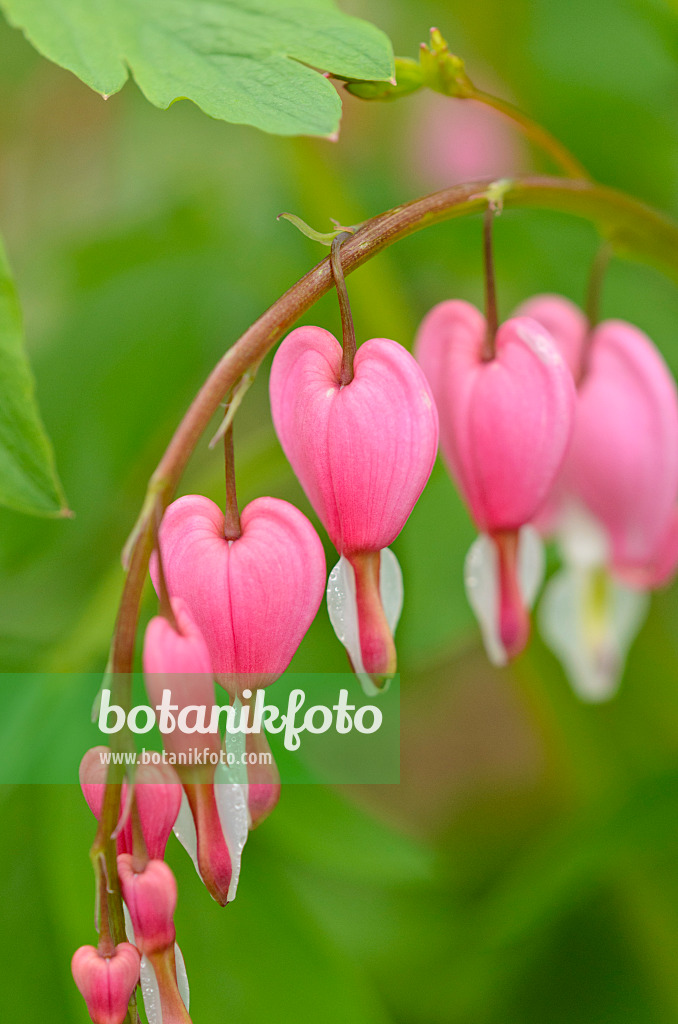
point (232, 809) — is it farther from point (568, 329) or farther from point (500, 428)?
point (568, 329)

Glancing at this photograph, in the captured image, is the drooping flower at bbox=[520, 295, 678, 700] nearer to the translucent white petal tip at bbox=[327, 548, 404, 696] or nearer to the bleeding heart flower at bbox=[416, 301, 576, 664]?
the bleeding heart flower at bbox=[416, 301, 576, 664]

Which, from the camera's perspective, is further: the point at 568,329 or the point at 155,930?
the point at 568,329

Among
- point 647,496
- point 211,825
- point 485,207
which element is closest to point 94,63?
point 485,207

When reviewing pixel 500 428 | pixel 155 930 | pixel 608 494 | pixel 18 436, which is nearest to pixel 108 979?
pixel 155 930

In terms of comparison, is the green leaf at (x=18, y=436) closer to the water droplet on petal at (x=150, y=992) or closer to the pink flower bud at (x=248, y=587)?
the pink flower bud at (x=248, y=587)

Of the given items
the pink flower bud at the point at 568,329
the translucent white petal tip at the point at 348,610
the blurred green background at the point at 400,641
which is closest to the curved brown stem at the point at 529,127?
the pink flower bud at the point at 568,329

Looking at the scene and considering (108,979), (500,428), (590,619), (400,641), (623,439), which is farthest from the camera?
(400,641)

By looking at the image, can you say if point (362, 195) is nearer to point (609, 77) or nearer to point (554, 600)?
point (609, 77)
